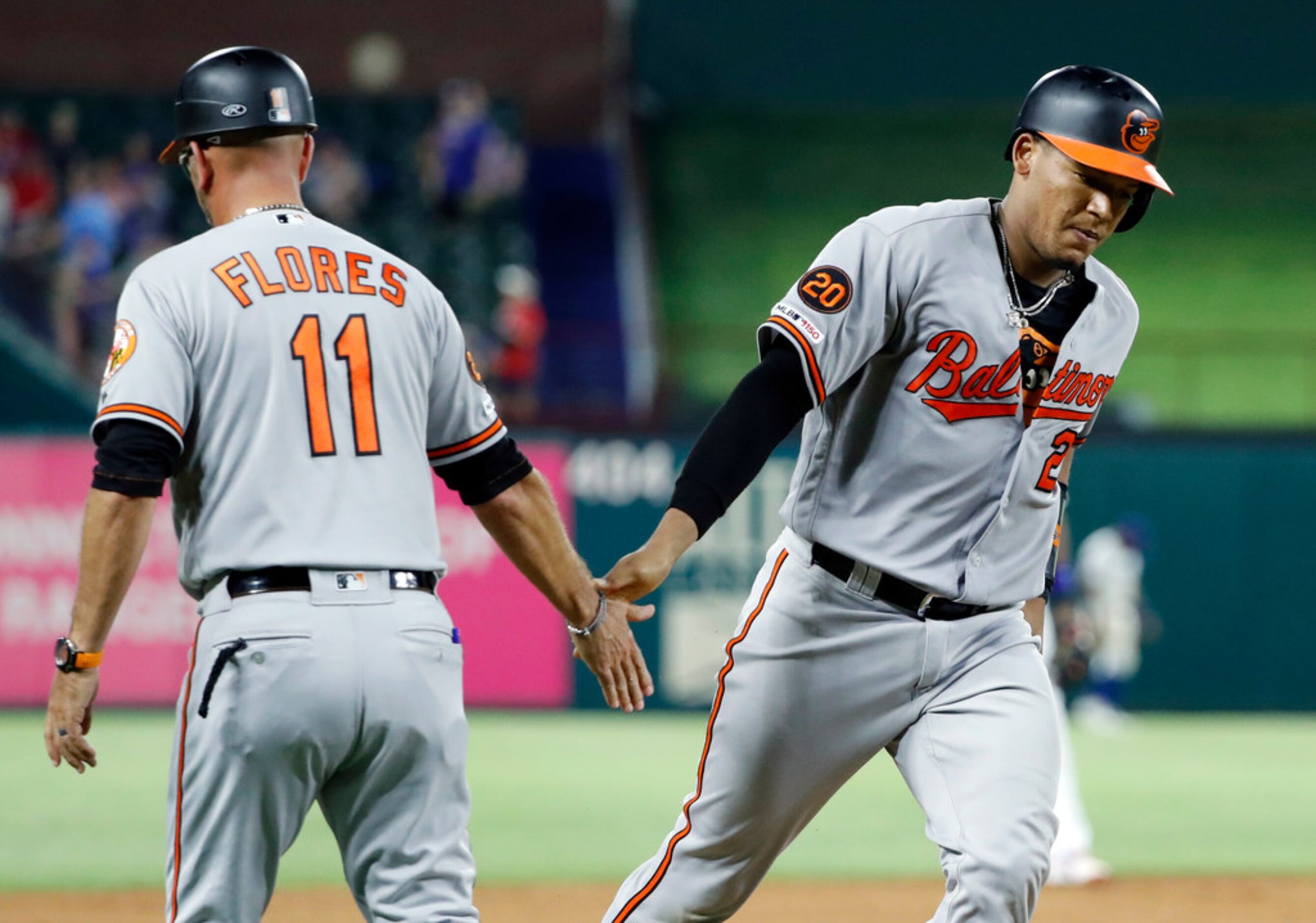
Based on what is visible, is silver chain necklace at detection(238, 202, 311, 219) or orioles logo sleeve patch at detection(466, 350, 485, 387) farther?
orioles logo sleeve patch at detection(466, 350, 485, 387)

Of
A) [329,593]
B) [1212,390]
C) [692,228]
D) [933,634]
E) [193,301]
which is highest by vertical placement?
[193,301]

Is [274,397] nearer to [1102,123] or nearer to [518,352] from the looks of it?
[1102,123]

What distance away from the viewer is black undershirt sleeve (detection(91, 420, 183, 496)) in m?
3.45

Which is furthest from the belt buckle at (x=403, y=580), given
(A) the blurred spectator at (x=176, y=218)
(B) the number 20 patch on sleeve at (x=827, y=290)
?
(A) the blurred spectator at (x=176, y=218)

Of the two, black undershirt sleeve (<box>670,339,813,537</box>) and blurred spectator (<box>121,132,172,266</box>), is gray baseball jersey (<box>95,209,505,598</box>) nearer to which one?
black undershirt sleeve (<box>670,339,813,537</box>)

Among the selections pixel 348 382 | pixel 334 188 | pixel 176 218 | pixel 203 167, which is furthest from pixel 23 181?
pixel 348 382

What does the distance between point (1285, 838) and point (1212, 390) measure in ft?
41.6

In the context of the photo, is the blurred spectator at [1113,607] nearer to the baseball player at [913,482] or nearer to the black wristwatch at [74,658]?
the baseball player at [913,482]

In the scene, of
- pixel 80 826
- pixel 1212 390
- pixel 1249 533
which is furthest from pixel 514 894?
pixel 1212 390

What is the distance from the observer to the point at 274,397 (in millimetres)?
3529

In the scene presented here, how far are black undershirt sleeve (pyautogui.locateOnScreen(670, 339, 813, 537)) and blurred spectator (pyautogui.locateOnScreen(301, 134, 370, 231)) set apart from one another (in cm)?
1567

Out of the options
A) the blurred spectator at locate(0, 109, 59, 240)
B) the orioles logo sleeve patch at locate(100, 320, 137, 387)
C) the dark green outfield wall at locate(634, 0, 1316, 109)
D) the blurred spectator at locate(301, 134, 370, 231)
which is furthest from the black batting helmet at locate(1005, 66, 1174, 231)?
the dark green outfield wall at locate(634, 0, 1316, 109)

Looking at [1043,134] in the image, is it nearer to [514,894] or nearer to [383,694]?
[383,694]

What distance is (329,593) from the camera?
11.6 feet
